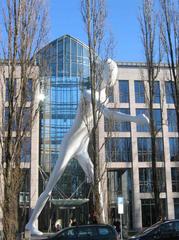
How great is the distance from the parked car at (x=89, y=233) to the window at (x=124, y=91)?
33.4 m

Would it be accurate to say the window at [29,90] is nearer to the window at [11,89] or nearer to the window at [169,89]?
the window at [11,89]

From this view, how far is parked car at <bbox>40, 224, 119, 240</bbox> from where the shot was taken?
15.5 meters

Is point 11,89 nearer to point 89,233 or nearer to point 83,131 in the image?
point 89,233

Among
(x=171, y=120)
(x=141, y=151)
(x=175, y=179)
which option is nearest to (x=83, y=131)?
(x=141, y=151)

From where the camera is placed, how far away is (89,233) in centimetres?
1557

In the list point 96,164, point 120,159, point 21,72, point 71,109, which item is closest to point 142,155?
point 120,159

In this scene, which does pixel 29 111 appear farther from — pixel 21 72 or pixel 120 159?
pixel 120 159

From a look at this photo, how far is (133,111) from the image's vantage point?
48188mm

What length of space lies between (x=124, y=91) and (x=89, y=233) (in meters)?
34.5

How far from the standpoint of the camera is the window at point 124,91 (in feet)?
159

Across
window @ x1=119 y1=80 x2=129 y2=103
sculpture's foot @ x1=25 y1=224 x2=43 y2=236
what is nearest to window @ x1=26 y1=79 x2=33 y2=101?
sculpture's foot @ x1=25 y1=224 x2=43 y2=236

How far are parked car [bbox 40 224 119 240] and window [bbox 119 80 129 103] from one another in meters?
33.4

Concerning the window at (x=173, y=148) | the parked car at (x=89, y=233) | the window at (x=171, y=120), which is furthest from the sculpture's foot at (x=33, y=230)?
the window at (x=171, y=120)

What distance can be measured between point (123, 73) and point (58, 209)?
17309 mm
